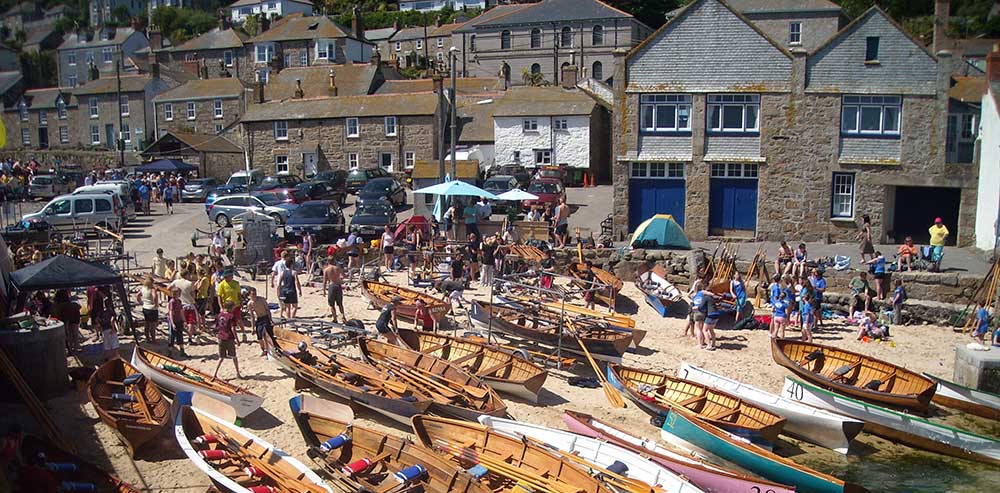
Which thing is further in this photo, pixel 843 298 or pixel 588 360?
pixel 843 298

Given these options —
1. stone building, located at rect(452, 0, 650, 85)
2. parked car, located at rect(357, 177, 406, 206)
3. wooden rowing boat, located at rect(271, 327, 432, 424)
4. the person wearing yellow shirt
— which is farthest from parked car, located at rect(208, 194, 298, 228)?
stone building, located at rect(452, 0, 650, 85)

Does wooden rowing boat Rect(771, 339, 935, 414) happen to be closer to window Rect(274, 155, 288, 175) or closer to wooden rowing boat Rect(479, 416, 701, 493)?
wooden rowing boat Rect(479, 416, 701, 493)

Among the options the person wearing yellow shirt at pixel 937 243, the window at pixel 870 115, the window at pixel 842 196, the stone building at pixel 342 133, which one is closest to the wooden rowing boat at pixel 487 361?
the person wearing yellow shirt at pixel 937 243

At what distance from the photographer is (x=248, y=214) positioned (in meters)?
31.0

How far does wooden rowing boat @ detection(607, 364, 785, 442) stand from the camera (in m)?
15.1

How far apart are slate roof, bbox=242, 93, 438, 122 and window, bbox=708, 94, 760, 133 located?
18447 millimetres

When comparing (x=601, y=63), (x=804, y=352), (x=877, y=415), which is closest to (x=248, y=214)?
(x=804, y=352)

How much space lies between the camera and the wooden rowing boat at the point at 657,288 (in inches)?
939

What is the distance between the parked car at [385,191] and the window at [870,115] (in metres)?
19.2

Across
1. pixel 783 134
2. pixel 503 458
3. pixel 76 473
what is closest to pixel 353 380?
pixel 503 458

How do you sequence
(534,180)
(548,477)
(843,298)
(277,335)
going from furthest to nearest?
(534,180) < (843,298) < (277,335) < (548,477)

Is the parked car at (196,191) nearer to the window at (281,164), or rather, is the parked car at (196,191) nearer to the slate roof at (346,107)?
the window at (281,164)

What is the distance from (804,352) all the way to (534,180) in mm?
21134

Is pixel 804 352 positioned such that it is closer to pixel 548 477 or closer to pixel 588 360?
pixel 588 360
